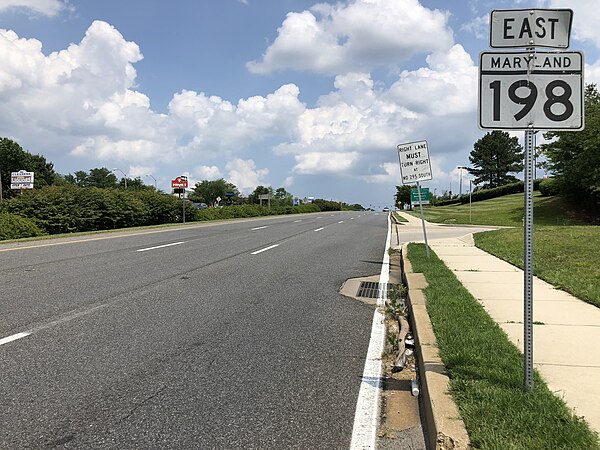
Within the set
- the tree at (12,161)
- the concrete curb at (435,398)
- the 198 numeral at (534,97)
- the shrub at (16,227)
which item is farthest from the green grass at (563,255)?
the tree at (12,161)

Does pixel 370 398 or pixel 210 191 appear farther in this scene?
pixel 210 191

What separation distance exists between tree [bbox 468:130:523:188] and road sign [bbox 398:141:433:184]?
8720 centimetres

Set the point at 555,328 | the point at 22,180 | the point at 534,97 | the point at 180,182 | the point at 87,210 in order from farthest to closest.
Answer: the point at 180,182
the point at 22,180
the point at 87,210
the point at 555,328
the point at 534,97

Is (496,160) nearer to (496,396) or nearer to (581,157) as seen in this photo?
(581,157)

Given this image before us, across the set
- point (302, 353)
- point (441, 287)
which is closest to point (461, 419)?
point (302, 353)

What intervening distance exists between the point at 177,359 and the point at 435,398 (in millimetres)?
2613

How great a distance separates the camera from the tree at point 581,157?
26.3 m

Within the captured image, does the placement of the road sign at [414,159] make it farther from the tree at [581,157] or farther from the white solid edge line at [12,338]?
the tree at [581,157]

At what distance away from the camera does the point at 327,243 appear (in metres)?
18.1

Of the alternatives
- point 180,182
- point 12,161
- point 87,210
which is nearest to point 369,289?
point 87,210

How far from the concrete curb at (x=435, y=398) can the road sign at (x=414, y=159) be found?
727 cm

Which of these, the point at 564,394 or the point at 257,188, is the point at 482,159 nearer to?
the point at 257,188

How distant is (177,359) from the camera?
4.98 m

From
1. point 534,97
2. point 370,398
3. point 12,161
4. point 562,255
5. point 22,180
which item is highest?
point 12,161
